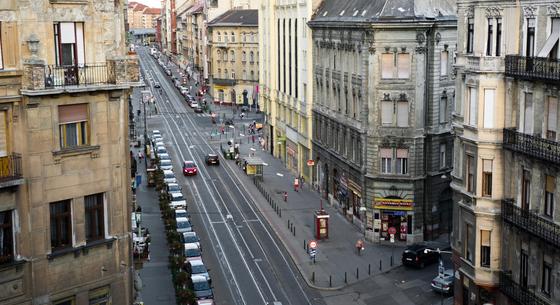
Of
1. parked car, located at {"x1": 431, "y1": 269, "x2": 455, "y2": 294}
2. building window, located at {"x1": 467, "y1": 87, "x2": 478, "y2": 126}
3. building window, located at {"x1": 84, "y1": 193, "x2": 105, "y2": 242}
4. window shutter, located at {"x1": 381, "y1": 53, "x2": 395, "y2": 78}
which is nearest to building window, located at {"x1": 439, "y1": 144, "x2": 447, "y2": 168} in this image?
window shutter, located at {"x1": 381, "y1": 53, "x2": 395, "y2": 78}

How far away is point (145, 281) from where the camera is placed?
51656 mm

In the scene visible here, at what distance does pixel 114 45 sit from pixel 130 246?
25.8ft

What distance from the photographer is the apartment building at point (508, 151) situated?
123ft

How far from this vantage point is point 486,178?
4212 cm

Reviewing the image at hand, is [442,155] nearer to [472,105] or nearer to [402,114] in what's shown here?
[402,114]

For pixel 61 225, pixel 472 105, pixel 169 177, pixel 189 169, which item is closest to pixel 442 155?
pixel 472 105

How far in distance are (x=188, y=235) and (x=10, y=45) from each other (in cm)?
3679

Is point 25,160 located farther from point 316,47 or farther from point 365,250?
point 316,47

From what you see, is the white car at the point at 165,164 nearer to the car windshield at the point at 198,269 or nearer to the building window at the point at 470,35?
the car windshield at the point at 198,269

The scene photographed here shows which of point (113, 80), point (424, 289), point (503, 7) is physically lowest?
point (424, 289)

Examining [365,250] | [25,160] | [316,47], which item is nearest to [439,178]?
[365,250]

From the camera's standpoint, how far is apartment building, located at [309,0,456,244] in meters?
63.2

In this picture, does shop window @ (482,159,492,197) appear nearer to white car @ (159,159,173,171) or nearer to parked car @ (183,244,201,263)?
parked car @ (183,244,201,263)

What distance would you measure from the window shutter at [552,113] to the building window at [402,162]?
26535 mm
